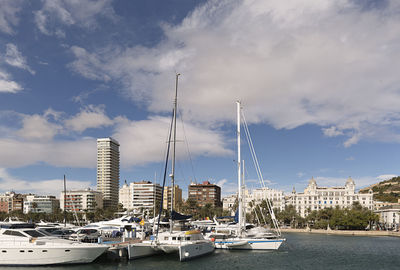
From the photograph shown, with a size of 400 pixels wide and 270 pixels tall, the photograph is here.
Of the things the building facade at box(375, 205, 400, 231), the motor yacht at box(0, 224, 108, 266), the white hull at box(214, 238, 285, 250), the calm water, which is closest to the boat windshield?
the motor yacht at box(0, 224, 108, 266)

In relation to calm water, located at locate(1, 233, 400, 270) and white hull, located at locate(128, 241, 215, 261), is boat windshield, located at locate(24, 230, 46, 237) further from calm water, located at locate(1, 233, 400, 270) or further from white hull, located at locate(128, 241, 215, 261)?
white hull, located at locate(128, 241, 215, 261)

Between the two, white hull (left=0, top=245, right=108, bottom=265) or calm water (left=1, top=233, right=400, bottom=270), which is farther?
calm water (left=1, top=233, right=400, bottom=270)

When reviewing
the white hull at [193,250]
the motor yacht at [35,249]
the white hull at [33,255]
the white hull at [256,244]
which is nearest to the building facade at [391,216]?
the white hull at [256,244]

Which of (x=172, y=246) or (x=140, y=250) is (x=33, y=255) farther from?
(x=172, y=246)

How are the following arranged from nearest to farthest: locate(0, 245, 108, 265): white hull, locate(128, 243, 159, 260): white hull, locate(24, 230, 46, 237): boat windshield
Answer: locate(0, 245, 108, 265): white hull
locate(24, 230, 46, 237): boat windshield
locate(128, 243, 159, 260): white hull

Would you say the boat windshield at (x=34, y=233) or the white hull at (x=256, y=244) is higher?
the boat windshield at (x=34, y=233)

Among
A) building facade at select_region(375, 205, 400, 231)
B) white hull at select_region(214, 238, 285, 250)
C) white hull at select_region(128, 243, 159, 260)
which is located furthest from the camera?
building facade at select_region(375, 205, 400, 231)

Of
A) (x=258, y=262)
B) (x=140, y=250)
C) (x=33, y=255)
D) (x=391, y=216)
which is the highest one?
(x=33, y=255)

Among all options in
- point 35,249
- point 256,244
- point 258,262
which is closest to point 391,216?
point 256,244

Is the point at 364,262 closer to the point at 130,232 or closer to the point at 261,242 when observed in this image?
the point at 261,242

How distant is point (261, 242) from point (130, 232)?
20548mm

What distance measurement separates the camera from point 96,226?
59.8 metres

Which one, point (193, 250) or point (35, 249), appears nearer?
point (35, 249)

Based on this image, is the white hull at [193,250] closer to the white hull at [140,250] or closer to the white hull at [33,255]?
the white hull at [140,250]
